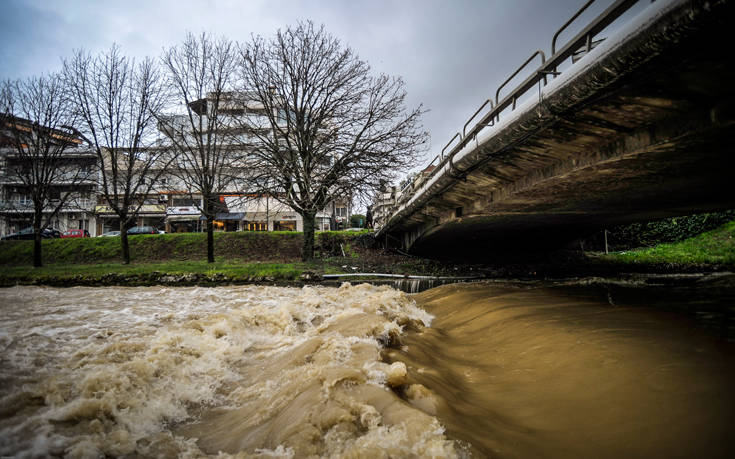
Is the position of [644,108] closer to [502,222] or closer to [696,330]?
[696,330]

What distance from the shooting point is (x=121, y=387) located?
321 centimetres

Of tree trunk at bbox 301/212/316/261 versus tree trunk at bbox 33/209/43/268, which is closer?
tree trunk at bbox 301/212/316/261

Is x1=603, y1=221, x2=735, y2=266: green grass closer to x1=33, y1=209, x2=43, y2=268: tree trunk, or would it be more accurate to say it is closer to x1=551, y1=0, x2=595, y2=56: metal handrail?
x1=551, y1=0, x2=595, y2=56: metal handrail

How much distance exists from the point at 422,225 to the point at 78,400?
13.8m

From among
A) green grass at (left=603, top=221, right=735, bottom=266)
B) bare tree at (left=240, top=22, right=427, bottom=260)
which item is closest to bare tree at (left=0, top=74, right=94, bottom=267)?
bare tree at (left=240, top=22, right=427, bottom=260)

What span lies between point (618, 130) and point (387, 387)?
4919 millimetres

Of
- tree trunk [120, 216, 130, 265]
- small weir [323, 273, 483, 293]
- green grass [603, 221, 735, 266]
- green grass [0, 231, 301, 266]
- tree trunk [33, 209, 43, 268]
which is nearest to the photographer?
small weir [323, 273, 483, 293]

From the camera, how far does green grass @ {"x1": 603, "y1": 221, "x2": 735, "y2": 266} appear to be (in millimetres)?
14428


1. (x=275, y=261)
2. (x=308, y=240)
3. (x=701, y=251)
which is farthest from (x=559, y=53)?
(x=701, y=251)

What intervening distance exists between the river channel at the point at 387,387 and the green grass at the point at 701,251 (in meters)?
12.1

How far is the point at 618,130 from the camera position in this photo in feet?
15.4

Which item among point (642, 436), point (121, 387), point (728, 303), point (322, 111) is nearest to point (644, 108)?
point (642, 436)

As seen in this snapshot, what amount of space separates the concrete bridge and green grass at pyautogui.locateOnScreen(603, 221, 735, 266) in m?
6.86

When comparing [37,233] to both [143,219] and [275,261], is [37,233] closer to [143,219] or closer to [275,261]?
[275,261]
